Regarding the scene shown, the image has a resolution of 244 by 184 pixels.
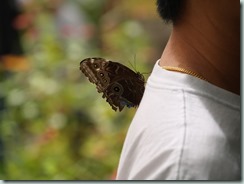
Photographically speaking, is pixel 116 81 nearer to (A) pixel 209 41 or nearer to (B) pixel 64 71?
(A) pixel 209 41

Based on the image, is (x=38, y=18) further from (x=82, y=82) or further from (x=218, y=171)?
(x=218, y=171)

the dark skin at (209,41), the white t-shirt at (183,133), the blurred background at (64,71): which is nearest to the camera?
the white t-shirt at (183,133)

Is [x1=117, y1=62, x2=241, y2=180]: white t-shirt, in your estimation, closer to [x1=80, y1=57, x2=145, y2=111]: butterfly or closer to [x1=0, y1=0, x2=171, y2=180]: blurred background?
[x1=80, y1=57, x2=145, y2=111]: butterfly

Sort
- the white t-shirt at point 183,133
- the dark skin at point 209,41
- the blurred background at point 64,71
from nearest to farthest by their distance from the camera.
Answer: the white t-shirt at point 183,133 → the dark skin at point 209,41 → the blurred background at point 64,71

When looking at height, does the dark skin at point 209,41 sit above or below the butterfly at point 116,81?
above

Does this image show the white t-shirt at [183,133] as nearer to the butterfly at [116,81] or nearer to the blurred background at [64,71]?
the butterfly at [116,81]

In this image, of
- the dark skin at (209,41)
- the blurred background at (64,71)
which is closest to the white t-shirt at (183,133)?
the dark skin at (209,41)
